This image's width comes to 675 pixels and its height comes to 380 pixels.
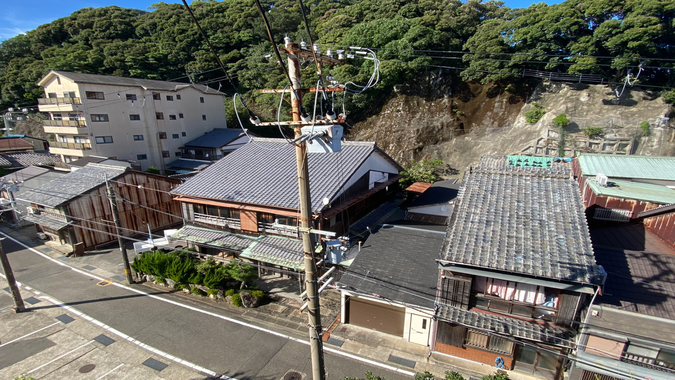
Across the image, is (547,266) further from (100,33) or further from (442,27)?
(100,33)

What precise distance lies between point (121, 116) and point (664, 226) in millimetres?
51157

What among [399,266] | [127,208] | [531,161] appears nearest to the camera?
[399,266]

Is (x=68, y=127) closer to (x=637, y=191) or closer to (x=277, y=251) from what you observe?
(x=277, y=251)

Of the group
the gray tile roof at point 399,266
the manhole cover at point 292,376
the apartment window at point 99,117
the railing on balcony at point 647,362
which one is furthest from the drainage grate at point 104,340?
the apartment window at point 99,117

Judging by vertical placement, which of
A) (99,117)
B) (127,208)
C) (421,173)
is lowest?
(127,208)

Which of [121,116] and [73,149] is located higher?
[121,116]

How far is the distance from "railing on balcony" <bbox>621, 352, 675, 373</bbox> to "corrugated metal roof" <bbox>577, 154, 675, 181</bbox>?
44.0 feet

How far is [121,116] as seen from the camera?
1515 inches

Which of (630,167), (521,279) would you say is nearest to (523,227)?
(521,279)

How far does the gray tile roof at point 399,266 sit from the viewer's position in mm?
12773

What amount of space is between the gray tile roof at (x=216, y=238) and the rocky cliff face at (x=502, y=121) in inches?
1178

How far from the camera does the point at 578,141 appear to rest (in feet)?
111

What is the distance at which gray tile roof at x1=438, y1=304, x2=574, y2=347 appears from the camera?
9.88m

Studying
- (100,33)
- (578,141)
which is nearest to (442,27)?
(578,141)
